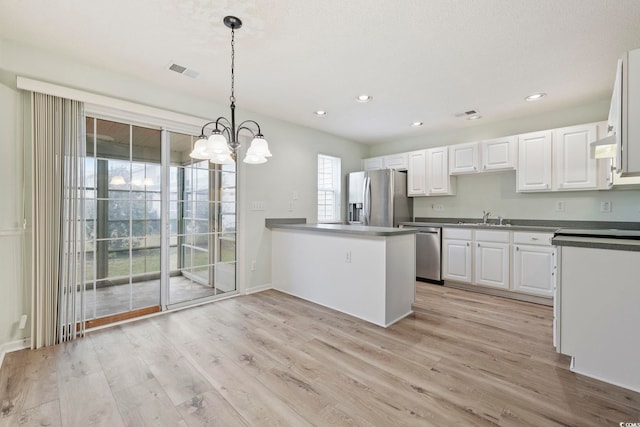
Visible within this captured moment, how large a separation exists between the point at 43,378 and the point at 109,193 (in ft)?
5.38

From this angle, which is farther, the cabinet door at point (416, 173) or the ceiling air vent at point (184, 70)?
the cabinet door at point (416, 173)

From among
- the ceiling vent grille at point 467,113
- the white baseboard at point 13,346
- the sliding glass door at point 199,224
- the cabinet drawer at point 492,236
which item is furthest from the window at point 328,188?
the white baseboard at point 13,346

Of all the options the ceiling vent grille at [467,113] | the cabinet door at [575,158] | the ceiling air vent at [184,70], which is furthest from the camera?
the ceiling vent grille at [467,113]

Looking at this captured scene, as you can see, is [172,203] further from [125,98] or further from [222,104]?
[222,104]

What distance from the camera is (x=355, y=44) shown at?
230 cm

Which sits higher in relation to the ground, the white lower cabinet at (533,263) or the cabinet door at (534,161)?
the cabinet door at (534,161)

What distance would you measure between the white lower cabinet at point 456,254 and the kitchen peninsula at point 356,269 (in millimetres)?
1319

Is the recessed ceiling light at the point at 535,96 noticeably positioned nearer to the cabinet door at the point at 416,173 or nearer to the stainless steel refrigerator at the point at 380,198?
the cabinet door at the point at 416,173

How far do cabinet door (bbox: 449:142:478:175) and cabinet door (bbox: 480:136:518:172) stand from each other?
0.10m

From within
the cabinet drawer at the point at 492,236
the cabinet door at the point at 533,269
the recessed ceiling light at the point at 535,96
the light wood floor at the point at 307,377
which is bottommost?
the light wood floor at the point at 307,377

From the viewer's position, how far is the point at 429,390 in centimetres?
182

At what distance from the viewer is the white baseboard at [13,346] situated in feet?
7.30

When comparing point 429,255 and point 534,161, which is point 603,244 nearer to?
point 534,161

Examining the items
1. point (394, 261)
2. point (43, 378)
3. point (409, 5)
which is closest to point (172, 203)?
point (43, 378)
